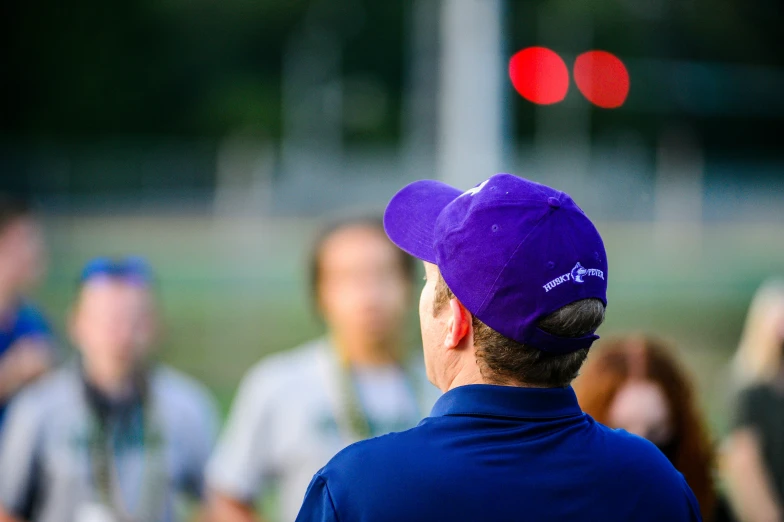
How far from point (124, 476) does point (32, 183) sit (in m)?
28.2

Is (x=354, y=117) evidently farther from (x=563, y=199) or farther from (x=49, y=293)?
(x=563, y=199)

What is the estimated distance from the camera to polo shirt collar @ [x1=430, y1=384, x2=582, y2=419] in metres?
1.53

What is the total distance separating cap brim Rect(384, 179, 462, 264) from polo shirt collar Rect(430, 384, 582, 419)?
10.5 inches

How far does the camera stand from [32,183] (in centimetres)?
2914

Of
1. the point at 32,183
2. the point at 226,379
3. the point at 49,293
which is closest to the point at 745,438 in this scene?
the point at 226,379

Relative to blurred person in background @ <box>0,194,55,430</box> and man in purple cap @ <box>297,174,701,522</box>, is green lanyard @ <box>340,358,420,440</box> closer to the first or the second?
man in purple cap @ <box>297,174,701,522</box>

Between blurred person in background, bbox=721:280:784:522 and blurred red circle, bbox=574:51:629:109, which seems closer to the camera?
blurred person in background, bbox=721:280:784:522

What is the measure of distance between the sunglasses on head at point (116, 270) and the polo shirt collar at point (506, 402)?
95.4 inches

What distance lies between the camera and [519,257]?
1.52 metres

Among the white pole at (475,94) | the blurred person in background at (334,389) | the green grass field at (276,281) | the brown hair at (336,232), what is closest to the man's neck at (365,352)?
the blurred person in background at (334,389)

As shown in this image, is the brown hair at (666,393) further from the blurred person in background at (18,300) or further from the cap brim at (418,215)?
the blurred person in background at (18,300)

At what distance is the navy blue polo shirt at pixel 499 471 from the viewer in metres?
1.44

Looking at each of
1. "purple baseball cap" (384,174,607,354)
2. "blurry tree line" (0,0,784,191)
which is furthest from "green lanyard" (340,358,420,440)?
"blurry tree line" (0,0,784,191)

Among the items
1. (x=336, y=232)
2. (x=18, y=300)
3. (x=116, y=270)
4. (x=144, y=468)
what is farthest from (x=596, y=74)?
(x=144, y=468)
